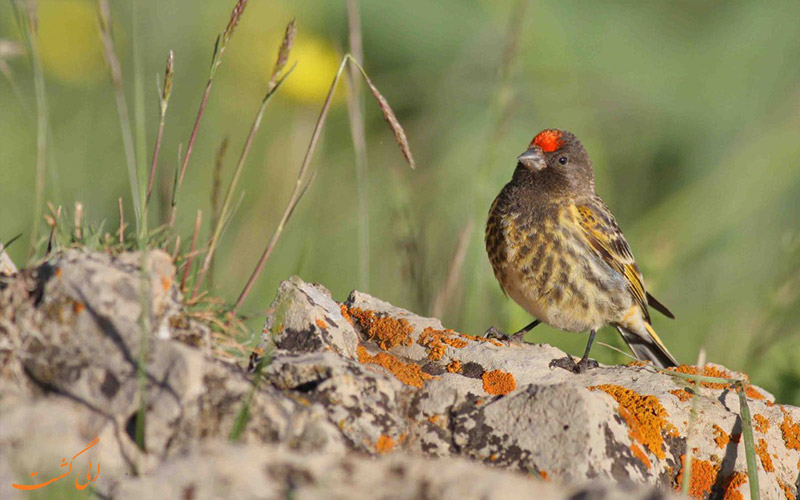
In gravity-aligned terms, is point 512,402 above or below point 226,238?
above

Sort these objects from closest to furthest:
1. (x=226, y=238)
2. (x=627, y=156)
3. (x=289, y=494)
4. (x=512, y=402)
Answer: (x=289, y=494) → (x=512, y=402) → (x=226, y=238) → (x=627, y=156)

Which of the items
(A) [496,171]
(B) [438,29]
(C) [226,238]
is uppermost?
(B) [438,29]

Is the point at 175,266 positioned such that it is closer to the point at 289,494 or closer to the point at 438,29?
the point at 289,494

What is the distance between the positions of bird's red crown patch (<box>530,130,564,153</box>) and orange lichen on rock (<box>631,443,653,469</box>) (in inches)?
111

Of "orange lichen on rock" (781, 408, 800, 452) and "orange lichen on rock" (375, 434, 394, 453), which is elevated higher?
"orange lichen on rock" (375, 434, 394, 453)

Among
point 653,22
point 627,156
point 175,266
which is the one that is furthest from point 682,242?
point 175,266

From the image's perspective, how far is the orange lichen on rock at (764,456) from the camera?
377 cm

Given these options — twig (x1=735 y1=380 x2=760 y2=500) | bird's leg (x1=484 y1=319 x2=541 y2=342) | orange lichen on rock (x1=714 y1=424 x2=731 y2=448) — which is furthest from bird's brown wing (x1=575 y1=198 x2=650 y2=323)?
twig (x1=735 y1=380 x2=760 y2=500)

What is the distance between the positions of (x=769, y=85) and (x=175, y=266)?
6.73 metres

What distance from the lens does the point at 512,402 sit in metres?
3.14

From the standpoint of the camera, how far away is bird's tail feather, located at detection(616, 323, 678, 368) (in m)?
5.99

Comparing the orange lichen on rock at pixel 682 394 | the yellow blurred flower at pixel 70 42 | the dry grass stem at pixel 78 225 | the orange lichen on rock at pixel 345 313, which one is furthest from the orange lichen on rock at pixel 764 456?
the yellow blurred flower at pixel 70 42

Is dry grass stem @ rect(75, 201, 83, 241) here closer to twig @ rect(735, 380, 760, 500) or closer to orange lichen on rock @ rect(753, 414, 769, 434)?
twig @ rect(735, 380, 760, 500)

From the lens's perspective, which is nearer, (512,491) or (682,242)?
(512,491)
